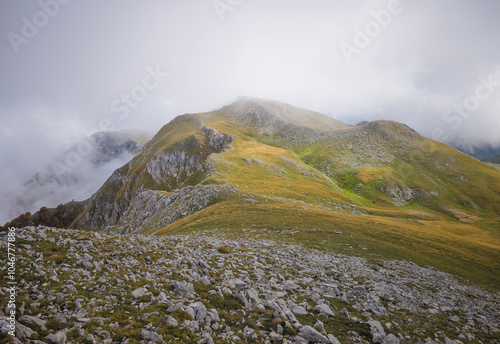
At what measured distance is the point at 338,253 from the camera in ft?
86.6

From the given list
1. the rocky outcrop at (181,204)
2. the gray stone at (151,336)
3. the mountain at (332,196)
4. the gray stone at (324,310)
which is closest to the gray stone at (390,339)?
the gray stone at (324,310)

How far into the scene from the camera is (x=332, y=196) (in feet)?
256

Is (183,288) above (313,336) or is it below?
above

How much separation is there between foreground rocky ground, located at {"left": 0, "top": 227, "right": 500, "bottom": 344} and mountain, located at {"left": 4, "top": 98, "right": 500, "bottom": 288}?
1042cm

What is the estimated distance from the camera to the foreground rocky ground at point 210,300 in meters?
8.25

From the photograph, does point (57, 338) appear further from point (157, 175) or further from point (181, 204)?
point (157, 175)

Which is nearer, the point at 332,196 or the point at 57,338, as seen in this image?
the point at 57,338

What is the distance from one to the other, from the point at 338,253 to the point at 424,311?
432 inches

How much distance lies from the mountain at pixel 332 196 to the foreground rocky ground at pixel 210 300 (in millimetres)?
10423

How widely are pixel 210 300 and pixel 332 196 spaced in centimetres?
7416

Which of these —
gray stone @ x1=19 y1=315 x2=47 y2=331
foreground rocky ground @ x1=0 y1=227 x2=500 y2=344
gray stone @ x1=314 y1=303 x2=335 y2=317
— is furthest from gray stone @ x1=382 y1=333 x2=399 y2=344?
gray stone @ x1=19 y1=315 x2=47 y2=331

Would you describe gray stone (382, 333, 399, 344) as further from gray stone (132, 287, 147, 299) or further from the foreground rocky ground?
gray stone (132, 287, 147, 299)

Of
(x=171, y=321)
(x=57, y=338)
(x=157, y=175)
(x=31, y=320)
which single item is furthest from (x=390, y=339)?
(x=157, y=175)

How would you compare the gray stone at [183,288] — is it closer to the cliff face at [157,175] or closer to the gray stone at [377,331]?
the gray stone at [377,331]
